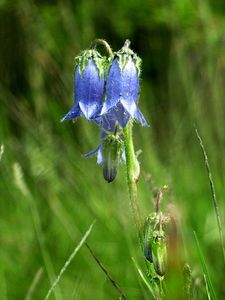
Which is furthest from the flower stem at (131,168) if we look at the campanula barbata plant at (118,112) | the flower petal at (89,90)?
the flower petal at (89,90)

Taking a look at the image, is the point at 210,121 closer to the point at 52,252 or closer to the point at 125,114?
the point at 52,252

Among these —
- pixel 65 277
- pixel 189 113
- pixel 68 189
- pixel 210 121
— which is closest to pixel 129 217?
pixel 65 277

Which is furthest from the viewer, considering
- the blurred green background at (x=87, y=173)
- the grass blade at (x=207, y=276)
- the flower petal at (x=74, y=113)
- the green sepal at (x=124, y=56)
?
the blurred green background at (x=87, y=173)

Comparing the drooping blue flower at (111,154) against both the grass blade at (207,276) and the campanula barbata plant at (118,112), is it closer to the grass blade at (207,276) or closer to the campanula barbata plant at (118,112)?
the campanula barbata plant at (118,112)

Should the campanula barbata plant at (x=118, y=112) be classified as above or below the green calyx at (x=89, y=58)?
below

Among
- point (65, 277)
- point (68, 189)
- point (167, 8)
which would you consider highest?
point (167, 8)

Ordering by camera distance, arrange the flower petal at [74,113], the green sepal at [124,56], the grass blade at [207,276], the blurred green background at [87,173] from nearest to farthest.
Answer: the grass blade at [207,276] < the green sepal at [124,56] < the flower petal at [74,113] < the blurred green background at [87,173]

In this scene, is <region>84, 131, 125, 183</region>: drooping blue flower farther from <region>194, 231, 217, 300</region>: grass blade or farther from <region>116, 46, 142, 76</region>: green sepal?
<region>194, 231, 217, 300</region>: grass blade
